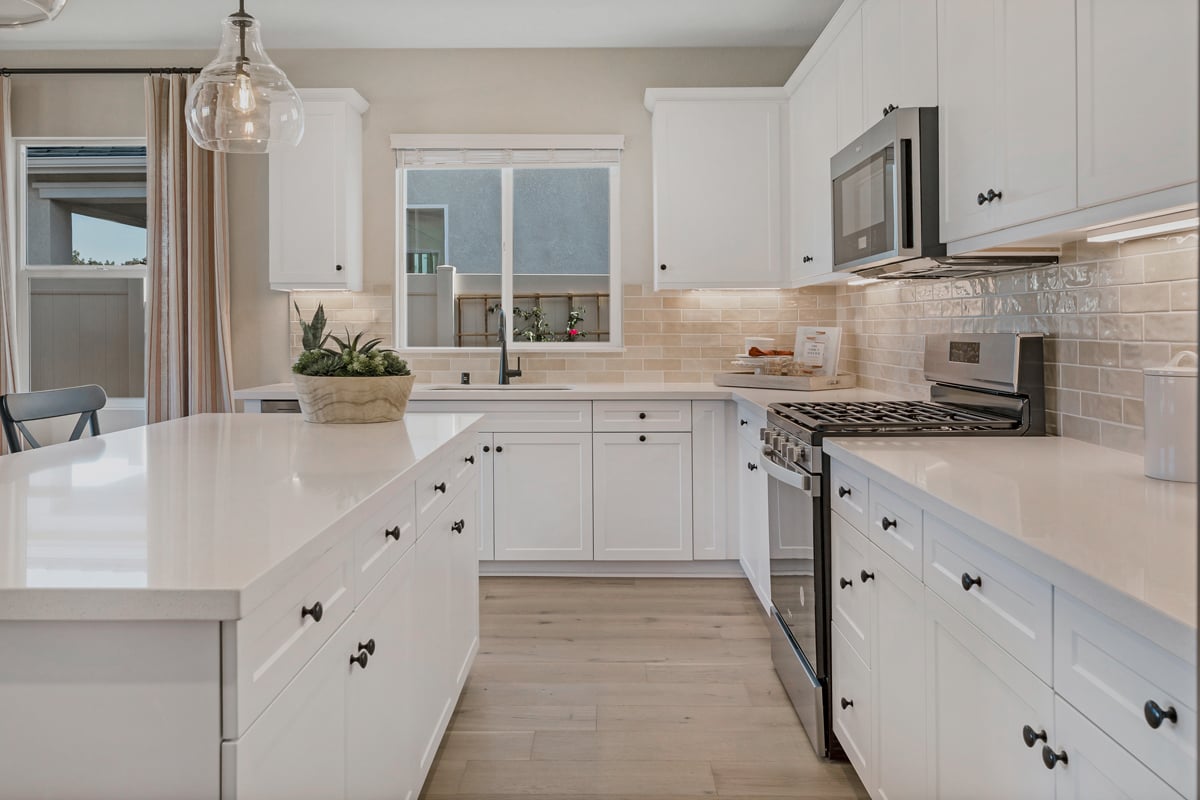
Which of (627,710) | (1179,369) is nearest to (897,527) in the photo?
(1179,369)

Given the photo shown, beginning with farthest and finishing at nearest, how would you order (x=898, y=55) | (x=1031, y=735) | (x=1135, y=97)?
(x=898, y=55)
(x=1135, y=97)
(x=1031, y=735)

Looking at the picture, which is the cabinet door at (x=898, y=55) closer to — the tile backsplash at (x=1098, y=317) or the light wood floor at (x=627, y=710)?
the tile backsplash at (x=1098, y=317)

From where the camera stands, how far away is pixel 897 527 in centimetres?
171

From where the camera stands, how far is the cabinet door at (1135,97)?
1.28m

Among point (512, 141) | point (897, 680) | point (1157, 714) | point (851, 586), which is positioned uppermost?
point (512, 141)

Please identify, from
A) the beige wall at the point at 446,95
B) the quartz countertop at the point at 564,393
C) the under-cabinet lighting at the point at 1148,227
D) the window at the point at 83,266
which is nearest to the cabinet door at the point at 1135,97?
the under-cabinet lighting at the point at 1148,227

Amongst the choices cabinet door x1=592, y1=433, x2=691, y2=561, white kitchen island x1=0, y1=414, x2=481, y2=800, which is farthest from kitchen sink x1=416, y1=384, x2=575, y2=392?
white kitchen island x1=0, y1=414, x2=481, y2=800

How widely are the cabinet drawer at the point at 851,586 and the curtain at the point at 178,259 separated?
11.1 feet

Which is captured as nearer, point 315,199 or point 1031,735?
point 1031,735

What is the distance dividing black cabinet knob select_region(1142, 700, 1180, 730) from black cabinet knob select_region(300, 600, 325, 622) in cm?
102

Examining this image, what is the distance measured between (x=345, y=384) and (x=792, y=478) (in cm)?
132

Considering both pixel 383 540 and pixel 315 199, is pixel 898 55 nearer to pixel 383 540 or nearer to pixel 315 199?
Answer: pixel 383 540

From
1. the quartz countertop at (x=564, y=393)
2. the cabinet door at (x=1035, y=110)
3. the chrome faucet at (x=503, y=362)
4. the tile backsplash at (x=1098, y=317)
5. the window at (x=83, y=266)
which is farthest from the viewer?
the window at (x=83, y=266)

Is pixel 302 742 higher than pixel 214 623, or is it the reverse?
pixel 214 623
